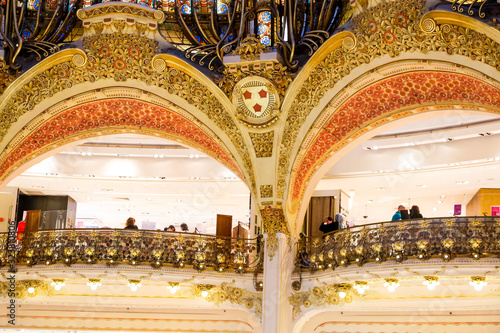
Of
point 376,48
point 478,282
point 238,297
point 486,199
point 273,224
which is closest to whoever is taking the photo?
point 478,282

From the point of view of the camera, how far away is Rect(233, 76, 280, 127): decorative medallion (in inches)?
624

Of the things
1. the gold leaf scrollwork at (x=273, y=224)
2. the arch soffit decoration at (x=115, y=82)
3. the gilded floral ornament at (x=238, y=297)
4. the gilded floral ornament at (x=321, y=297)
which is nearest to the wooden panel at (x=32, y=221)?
the arch soffit decoration at (x=115, y=82)

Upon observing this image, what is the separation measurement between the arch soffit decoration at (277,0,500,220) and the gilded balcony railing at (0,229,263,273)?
1.56 meters

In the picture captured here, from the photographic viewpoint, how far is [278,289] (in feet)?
51.6

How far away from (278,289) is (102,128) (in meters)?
5.51

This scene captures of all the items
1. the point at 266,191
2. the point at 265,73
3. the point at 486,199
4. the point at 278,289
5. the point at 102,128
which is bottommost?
the point at 278,289

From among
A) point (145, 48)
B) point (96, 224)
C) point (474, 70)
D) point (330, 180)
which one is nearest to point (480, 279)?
point (474, 70)

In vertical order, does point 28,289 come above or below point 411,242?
below

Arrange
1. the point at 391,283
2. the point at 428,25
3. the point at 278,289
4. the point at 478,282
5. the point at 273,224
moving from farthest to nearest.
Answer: the point at 273,224 < the point at 278,289 < the point at 391,283 < the point at 478,282 < the point at 428,25

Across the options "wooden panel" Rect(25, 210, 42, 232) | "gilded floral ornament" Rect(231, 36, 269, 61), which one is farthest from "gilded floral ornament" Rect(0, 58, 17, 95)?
"gilded floral ornament" Rect(231, 36, 269, 61)

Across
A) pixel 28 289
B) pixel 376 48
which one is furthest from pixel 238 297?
pixel 376 48

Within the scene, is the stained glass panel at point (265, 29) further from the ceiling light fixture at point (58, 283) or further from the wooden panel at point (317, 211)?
the ceiling light fixture at point (58, 283)

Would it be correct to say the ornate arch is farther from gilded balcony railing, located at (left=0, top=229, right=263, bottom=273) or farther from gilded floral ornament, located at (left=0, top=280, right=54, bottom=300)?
gilded floral ornament, located at (left=0, top=280, right=54, bottom=300)

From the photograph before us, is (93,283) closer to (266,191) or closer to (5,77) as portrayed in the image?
(266,191)
